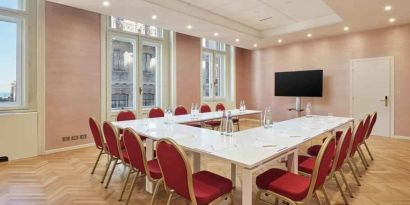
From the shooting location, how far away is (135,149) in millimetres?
2217

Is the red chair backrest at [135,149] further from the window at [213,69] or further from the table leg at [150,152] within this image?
the window at [213,69]

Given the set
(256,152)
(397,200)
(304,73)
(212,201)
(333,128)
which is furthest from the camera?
(304,73)

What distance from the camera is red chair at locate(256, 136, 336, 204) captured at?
172cm

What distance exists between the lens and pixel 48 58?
4.51 meters

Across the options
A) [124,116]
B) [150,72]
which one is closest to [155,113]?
[124,116]

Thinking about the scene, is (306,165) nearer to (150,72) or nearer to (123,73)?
(123,73)

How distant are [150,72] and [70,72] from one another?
2166 millimetres

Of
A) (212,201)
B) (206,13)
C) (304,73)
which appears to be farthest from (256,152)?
(304,73)

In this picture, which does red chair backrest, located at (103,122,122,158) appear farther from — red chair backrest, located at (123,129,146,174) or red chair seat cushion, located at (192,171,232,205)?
red chair seat cushion, located at (192,171,232,205)

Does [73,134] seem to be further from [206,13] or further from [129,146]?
[206,13]

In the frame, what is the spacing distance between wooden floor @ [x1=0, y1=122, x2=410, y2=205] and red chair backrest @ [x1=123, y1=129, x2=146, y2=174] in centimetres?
55

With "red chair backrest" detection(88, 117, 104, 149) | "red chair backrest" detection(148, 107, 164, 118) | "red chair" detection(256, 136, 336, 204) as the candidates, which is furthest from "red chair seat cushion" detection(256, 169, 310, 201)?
"red chair backrest" detection(148, 107, 164, 118)

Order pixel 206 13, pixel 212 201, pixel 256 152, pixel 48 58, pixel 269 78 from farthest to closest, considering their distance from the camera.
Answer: pixel 269 78 → pixel 206 13 → pixel 48 58 → pixel 256 152 → pixel 212 201

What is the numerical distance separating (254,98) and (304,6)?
14.0 ft
